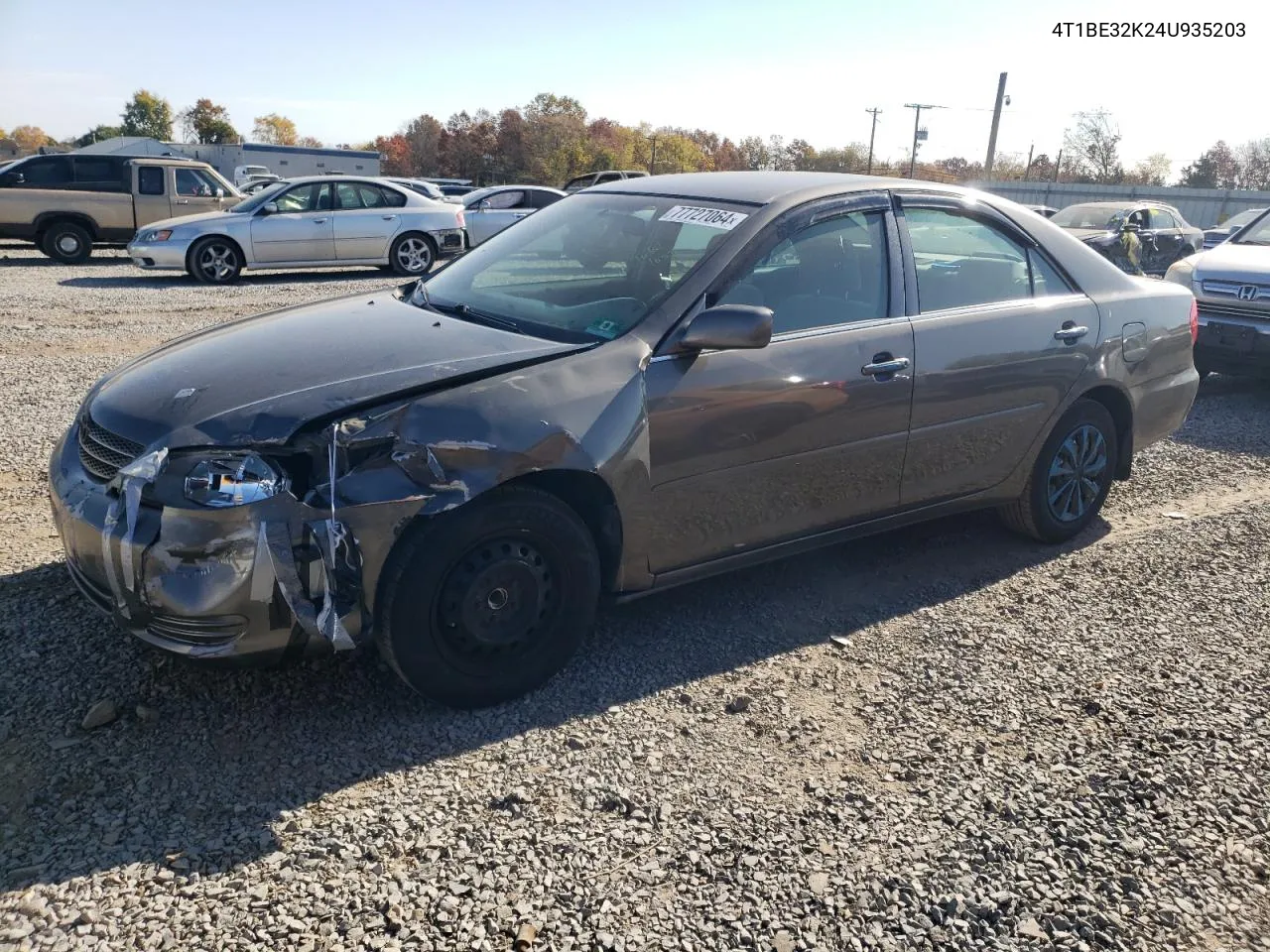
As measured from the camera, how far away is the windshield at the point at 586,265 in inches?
144

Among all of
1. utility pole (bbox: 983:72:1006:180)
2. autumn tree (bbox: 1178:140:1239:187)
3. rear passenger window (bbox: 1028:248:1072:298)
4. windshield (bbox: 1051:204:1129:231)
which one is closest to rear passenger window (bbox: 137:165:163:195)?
windshield (bbox: 1051:204:1129:231)

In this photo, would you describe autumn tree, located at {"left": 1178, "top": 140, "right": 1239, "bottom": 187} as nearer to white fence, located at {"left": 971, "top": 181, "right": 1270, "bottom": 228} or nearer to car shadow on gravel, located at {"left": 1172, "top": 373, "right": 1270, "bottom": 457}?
white fence, located at {"left": 971, "top": 181, "right": 1270, "bottom": 228}

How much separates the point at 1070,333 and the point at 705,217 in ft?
6.23

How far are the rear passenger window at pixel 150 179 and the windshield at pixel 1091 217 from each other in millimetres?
15506

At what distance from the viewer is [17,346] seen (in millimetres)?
9031

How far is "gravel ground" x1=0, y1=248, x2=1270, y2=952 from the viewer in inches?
95.3

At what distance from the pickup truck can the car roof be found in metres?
15.1

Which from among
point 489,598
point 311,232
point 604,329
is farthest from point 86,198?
point 489,598

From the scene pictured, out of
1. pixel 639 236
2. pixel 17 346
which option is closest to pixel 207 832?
pixel 639 236

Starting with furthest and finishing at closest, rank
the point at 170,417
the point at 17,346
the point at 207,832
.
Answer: the point at 17,346
the point at 170,417
the point at 207,832

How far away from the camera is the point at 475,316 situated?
3.85m

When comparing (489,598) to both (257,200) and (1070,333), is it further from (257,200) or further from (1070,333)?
(257,200)

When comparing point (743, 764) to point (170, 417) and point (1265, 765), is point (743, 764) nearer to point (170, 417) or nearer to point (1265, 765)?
point (1265, 765)

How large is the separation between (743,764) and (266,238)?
1321cm
